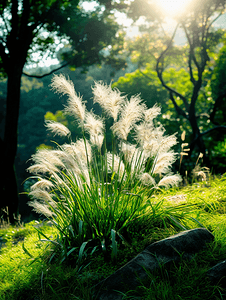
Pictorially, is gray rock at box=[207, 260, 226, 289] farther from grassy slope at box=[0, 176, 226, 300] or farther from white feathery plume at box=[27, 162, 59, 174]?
white feathery plume at box=[27, 162, 59, 174]

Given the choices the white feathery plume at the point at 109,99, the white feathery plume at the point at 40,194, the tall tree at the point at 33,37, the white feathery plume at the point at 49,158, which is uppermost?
the tall tree at the point at 33,37

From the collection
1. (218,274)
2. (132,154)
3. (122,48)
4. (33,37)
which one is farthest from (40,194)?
(122,48)

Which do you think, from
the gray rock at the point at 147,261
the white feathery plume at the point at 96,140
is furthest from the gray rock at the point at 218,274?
the white feathery plume at the point at 96,140

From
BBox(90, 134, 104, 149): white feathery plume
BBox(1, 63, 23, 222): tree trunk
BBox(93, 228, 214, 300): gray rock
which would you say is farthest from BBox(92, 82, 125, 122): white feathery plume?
BBox(1, 63, 23, 222): tree trunk

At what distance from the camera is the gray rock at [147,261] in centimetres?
220

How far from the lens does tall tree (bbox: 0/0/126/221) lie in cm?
704

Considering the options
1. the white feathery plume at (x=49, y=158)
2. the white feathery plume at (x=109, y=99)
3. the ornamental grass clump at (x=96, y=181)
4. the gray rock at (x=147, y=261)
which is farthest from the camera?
the white feathery plume at (x=109, y=99)

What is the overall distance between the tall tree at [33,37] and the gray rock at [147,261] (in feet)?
18.6

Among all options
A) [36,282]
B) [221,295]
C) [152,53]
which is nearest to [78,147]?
[36,282]

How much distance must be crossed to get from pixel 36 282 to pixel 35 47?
9.93m

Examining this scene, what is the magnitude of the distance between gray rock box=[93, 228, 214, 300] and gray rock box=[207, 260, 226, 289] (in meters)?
0.27

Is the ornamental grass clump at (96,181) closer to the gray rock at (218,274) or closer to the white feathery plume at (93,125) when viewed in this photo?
the white feathery plume at (93,125)

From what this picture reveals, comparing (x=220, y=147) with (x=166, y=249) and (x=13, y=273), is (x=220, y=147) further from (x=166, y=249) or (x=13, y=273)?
(x=13, y=273)

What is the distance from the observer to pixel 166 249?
237cm
